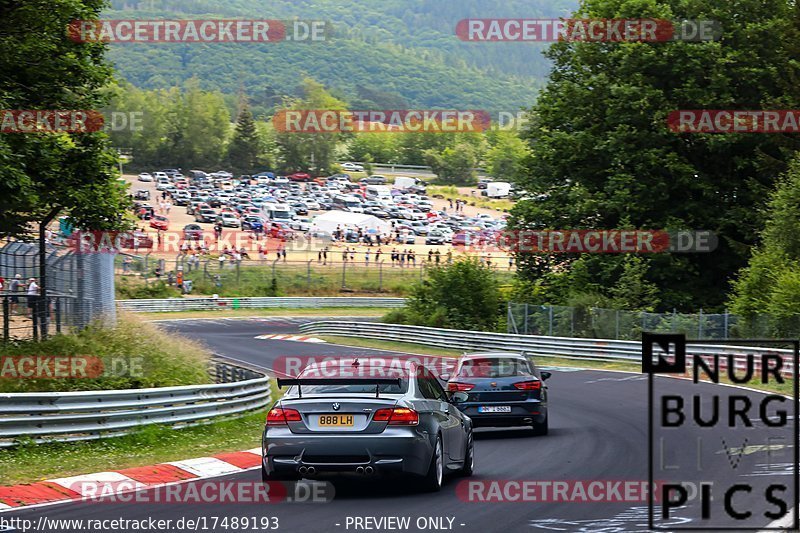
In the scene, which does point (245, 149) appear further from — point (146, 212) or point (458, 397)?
point (458, 397)

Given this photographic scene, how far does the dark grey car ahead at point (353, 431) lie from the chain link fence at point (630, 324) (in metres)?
22.4

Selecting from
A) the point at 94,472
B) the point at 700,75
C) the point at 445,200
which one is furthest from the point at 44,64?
the point at 445,200

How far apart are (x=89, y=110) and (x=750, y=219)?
3193 cm

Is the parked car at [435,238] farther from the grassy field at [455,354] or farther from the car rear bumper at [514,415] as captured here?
the car rear bumper at [514,415]

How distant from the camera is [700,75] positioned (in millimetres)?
46125

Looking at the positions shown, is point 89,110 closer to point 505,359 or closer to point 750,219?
point 505,359

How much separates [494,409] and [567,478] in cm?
536

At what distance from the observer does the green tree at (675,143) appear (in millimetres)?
45938

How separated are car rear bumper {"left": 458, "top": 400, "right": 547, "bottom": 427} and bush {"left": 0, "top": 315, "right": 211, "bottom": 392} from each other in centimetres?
592

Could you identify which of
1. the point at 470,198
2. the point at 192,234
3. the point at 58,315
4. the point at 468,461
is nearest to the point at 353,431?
the point at 468,461

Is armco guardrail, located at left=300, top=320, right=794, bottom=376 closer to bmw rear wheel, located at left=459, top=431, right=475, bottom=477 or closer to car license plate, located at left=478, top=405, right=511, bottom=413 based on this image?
car license plate, located at left=478, top=405, right=511, bottom=413

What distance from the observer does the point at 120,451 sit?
16422 mm

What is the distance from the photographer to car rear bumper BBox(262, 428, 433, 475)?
1137cm

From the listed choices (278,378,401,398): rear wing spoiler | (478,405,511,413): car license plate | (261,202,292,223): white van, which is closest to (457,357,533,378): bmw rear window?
(478,405,511,413): car license plate
